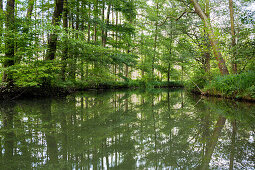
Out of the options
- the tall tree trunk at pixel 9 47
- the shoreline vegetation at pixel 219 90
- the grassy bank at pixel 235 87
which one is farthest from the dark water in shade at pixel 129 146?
the tall tree trunk at pixel 9 47

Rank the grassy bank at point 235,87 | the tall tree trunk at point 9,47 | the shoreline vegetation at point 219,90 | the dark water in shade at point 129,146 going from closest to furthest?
the dark water in shade at point 129,146 < the grassy bank at point 235,87 < the shoreline vegetation at point 219,90 < the tall tree trunk at point 9,47

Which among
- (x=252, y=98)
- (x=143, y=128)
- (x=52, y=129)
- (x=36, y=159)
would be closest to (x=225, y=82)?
(x=252, y=98)

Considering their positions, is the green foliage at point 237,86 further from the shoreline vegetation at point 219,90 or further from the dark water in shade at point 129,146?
the dark water in shade at point 129,146

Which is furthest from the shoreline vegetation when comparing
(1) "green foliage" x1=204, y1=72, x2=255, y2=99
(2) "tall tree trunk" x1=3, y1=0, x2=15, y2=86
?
(2) "tall tree trunk" x1=3, y1=0, x2=15, y2=86

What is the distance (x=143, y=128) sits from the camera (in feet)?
9.97

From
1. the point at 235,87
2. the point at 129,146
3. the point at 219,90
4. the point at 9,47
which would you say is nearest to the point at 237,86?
the point at 235,87

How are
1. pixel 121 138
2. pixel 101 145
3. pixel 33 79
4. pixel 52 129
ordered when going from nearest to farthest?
pixel 101 145 < pixel 121 138 < pixel 52 129 < pixel 33 79

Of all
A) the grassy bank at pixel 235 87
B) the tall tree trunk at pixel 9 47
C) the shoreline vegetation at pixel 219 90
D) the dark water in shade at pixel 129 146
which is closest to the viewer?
the dark water in shade at pixel 129 146

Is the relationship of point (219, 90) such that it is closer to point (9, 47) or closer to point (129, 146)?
point (129, 146)


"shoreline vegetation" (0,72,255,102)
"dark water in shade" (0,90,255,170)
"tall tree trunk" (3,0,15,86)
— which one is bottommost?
"dark water in shade" (0,90,255,170)

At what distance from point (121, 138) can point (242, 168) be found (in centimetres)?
143

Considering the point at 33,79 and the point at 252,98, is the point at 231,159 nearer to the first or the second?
the point at 252,98

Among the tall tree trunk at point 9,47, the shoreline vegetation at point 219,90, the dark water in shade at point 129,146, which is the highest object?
the tall tree trunk at point 9,47

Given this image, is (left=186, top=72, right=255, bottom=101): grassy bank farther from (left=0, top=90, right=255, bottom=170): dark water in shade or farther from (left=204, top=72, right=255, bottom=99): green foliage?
(left=0, top=90, right=255, bottom=170): dark water in shade
